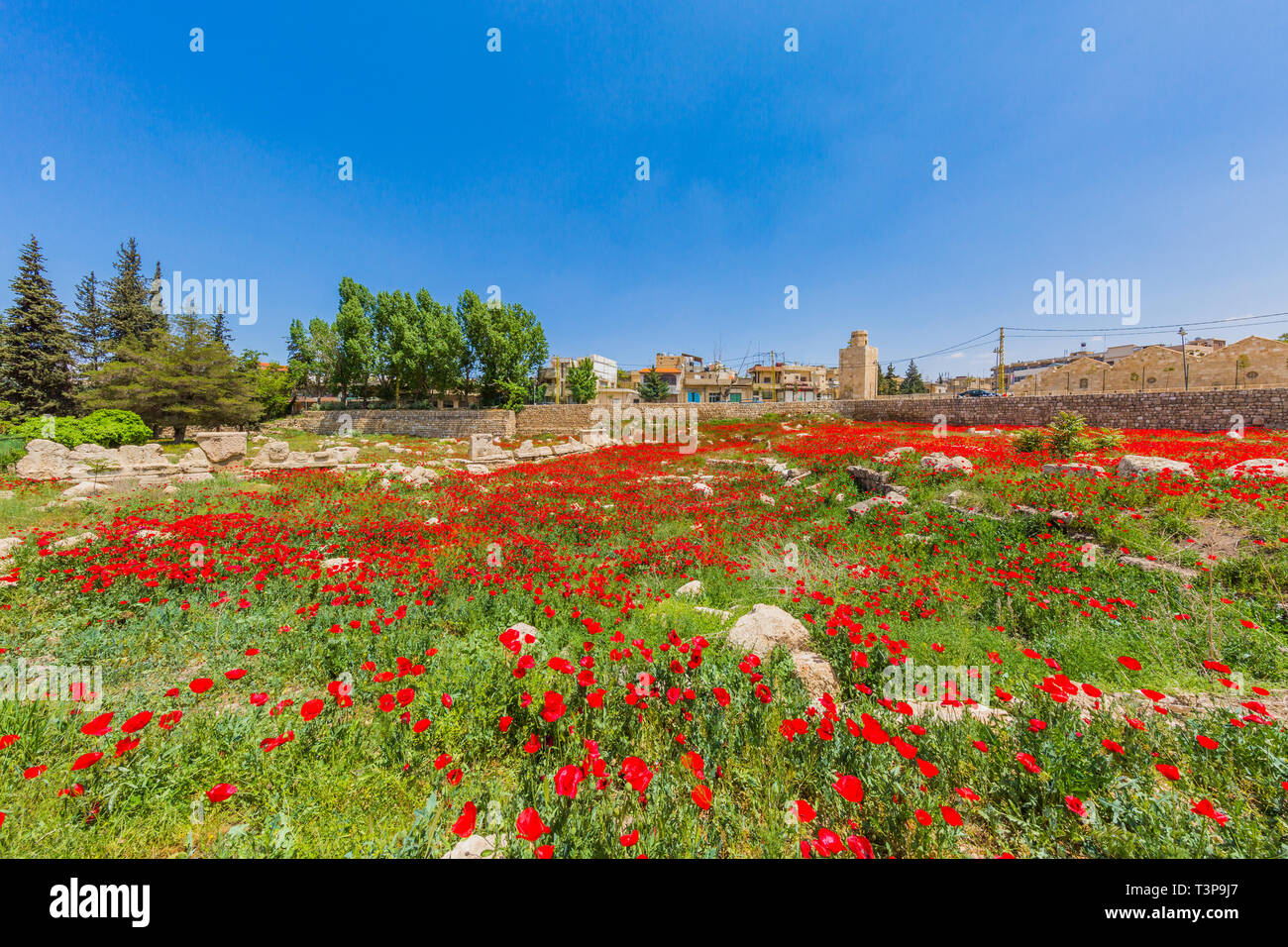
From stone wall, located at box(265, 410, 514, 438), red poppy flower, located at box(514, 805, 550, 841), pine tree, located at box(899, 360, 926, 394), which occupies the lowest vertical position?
red poppy flower, located at box(514, 805, 550, 841)

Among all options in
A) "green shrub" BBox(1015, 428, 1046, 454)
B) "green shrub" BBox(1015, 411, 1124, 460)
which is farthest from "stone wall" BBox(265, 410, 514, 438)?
"green shrub" BBox(1015, 411, 1124, 460)

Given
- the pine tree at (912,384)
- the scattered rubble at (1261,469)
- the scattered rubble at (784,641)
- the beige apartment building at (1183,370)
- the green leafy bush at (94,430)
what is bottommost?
the scattered rubble at (784,641)

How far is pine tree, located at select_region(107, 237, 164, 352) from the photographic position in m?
32.4

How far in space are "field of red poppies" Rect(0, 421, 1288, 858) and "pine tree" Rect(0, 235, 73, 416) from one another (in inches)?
1290

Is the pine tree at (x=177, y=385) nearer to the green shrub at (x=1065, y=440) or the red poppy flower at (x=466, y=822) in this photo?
the red poppy flower at (x=466, y=822)

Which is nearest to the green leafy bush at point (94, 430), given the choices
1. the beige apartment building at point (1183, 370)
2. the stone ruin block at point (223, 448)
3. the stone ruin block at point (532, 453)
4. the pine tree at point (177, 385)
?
the pine tree at point (177, 385)

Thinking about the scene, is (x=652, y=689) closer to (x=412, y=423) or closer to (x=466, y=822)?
(x=466, y=822)

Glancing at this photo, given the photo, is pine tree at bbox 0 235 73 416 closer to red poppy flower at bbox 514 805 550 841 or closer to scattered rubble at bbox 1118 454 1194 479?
red poppy flower at bbox 514 805 550 841

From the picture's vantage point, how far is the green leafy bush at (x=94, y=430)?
1798cm

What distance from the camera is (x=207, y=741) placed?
8.53 feet

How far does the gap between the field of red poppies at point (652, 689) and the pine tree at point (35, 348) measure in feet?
107
